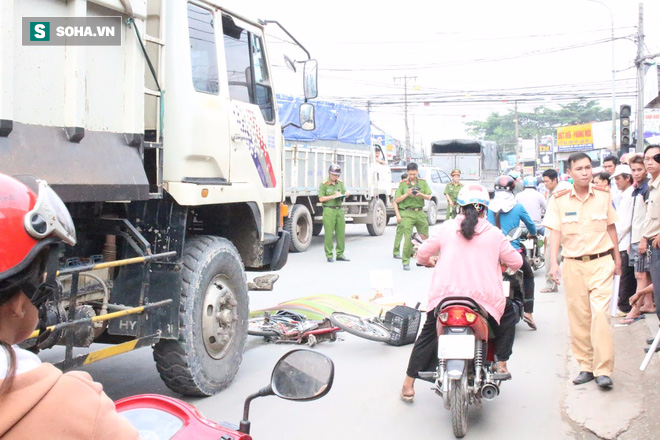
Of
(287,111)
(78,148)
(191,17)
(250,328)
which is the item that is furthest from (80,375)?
(287,111)

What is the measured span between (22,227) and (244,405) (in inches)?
39.3

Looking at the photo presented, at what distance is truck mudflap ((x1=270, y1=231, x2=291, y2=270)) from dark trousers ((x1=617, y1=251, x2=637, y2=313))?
13.4 ft

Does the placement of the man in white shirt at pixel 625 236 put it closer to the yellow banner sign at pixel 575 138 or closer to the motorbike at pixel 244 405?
the motorbike at pixel 244 405

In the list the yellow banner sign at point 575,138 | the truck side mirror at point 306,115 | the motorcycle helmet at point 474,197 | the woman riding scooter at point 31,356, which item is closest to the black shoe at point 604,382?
the motorcycle helmet at point 474,197

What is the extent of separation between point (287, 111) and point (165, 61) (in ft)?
32.9

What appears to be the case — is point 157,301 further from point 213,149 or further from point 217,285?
point 213,149

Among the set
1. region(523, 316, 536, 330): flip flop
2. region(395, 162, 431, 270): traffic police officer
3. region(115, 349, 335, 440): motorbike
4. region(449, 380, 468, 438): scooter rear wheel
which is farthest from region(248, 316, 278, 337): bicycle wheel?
region(395, 162, 431, 270): traffic police officer

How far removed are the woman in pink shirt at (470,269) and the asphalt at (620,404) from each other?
0.63 meters

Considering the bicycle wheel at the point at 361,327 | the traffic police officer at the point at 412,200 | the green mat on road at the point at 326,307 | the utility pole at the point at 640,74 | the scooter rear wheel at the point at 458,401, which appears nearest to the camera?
the scooter rear wheel at the point at 458,401

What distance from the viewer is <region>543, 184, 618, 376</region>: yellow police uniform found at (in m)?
5.22

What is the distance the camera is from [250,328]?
6.93 meters

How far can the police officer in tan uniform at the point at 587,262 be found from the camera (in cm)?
522

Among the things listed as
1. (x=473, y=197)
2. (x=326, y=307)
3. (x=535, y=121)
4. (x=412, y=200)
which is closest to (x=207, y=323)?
(x=473, y=197)

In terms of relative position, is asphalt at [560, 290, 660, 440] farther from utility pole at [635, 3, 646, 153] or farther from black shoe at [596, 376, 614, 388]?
utility pole at [635, 3, 646, 153]
